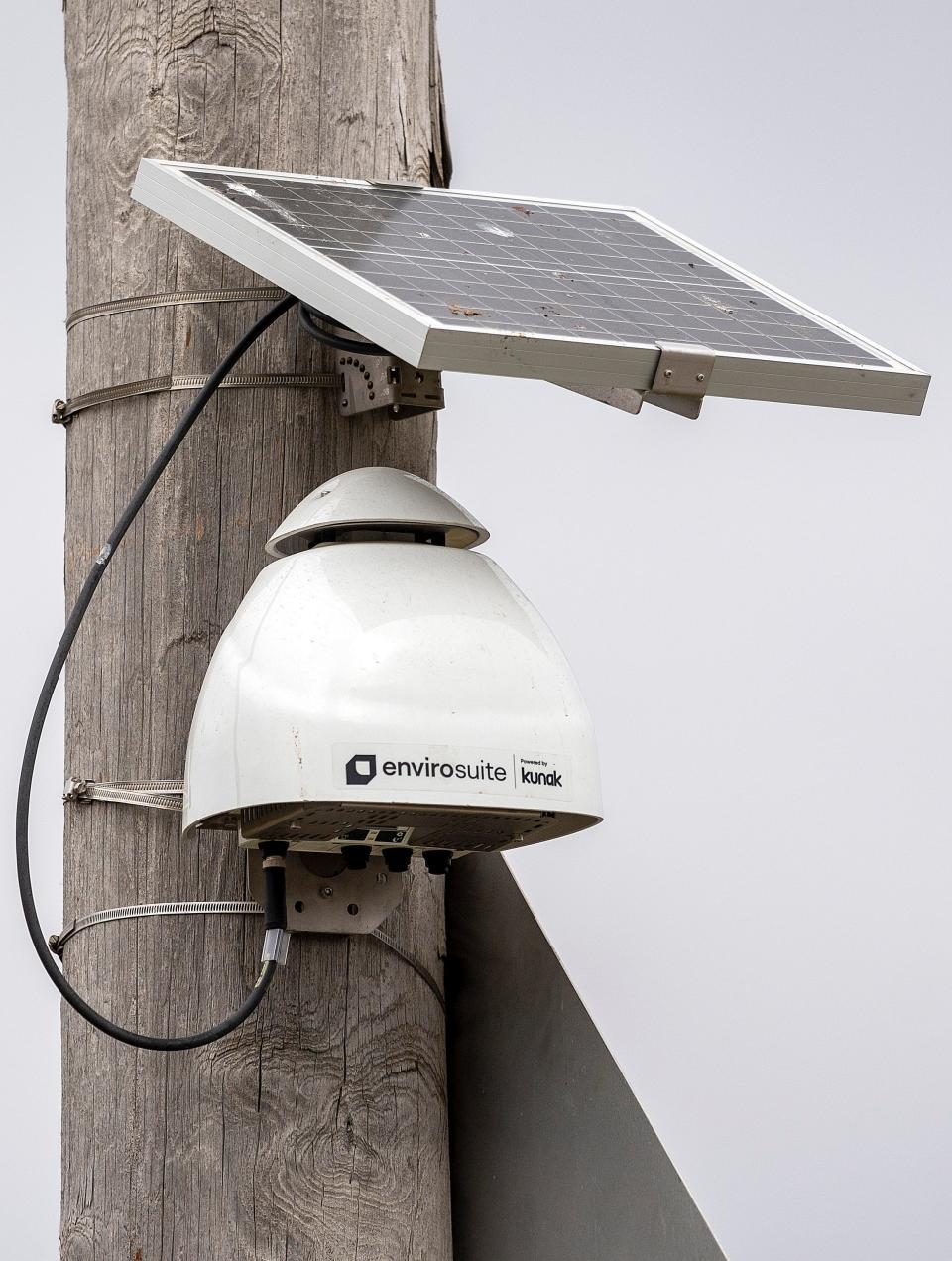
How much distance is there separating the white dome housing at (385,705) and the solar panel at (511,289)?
0.25 meters

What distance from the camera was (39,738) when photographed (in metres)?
1.98

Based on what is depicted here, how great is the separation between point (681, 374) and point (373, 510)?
36 cm

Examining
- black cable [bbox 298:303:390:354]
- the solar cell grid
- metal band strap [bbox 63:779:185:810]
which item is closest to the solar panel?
the solar cell grid

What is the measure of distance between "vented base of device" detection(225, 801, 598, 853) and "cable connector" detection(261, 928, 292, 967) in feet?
0.31

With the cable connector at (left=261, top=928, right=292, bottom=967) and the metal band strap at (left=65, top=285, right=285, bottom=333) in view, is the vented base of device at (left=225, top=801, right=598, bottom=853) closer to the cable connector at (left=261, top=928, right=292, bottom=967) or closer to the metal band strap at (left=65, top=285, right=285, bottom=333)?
the cable connector at (left=261, top=928, right=292, bottom=967)

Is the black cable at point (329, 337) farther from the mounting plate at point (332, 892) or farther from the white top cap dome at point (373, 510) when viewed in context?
the mounting plate at point (332, 892)

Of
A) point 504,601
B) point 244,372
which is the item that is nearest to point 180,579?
point 244,372

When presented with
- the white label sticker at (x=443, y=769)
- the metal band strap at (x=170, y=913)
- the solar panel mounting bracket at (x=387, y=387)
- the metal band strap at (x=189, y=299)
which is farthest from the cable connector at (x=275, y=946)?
the metal band strap at (x=189, y=299)

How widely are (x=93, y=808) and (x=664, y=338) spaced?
0.87 meters

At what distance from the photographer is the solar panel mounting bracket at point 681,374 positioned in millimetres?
1816

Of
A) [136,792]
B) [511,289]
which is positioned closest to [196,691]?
[136,792]

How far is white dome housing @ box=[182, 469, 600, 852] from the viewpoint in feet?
5.80

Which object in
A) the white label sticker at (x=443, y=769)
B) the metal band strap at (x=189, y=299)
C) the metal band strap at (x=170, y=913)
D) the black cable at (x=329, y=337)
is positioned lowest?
the metal band strap at (x=170, y=913)

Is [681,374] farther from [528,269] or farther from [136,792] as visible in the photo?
[136,792]
